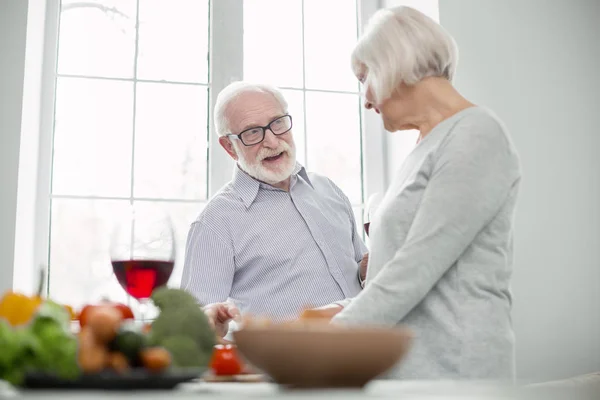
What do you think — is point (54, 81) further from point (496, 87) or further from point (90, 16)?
point (496, 87)

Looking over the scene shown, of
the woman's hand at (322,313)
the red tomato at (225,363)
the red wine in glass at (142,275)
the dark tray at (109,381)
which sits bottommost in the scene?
the red tomato at (225,363)

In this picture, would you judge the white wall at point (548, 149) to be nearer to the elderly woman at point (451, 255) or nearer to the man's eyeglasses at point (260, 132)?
the man's eyeglasses at point (260, 132)

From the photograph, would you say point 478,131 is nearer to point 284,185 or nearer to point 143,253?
point 143,253

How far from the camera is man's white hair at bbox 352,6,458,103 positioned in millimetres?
1582

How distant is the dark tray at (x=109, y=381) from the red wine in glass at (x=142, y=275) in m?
0.44

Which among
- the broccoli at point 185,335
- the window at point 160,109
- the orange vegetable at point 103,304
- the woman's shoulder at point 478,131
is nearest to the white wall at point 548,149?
the window at point 160,109

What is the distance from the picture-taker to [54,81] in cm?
286

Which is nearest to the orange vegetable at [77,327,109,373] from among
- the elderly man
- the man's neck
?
the elderly man

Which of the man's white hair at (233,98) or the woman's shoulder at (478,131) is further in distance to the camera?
the man's white hair at (233,98)

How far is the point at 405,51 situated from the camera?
5.18 ft

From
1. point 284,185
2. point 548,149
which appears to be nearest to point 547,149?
point 548,149

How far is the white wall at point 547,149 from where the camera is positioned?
2938 millimetres

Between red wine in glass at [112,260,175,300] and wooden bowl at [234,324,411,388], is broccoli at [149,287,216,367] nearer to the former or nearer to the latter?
wooden bowl at [234,324,411,388]

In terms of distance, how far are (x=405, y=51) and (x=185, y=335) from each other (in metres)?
1.04
